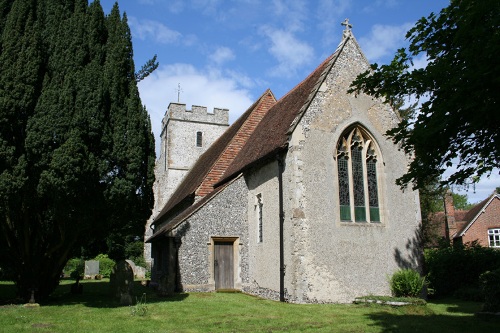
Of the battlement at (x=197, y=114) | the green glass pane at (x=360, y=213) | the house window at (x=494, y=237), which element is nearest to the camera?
the green glass pane at (x=360, y=213)

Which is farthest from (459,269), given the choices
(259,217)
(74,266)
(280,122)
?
(74,266)

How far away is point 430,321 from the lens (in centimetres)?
970

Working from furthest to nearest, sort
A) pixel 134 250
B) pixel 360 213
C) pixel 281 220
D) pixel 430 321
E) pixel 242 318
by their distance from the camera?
1. pixel 134 250
2. pixel 360 213
3. pixel 281 220
4. pixel 242 318
5. pixel 430 321

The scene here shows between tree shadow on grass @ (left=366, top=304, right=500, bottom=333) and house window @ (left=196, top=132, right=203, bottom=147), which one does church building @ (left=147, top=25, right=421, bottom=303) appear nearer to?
tree shadow on grass @ (left=366, top=304, right=500, bottom=333)

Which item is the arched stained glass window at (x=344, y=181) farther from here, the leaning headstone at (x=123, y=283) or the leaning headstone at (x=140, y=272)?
the leaning headstone at (x=140, y=272)

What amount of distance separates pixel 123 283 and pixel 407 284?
9.00m

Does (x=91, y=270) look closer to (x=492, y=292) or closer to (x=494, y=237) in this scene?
(x=492, y=292)

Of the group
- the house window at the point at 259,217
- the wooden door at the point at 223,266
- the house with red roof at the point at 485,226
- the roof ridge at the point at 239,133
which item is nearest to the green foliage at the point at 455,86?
the house window at the point at 259,217

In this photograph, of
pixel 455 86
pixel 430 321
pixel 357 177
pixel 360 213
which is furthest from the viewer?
pixel 357 177

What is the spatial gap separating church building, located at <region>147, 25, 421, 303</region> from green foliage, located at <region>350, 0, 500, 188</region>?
14.1 feet

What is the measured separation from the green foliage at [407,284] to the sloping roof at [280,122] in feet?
18.2

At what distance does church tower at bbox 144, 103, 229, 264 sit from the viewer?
106 ft

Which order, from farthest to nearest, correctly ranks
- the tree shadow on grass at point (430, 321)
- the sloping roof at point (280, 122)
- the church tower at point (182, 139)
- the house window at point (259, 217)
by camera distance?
the church tower at point (182, 139)
the house window at point (259, 217)
the sloping roof at point (280, 122)
the tree shadow on grass at point (430, 321)

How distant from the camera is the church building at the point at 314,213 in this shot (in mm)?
13141
